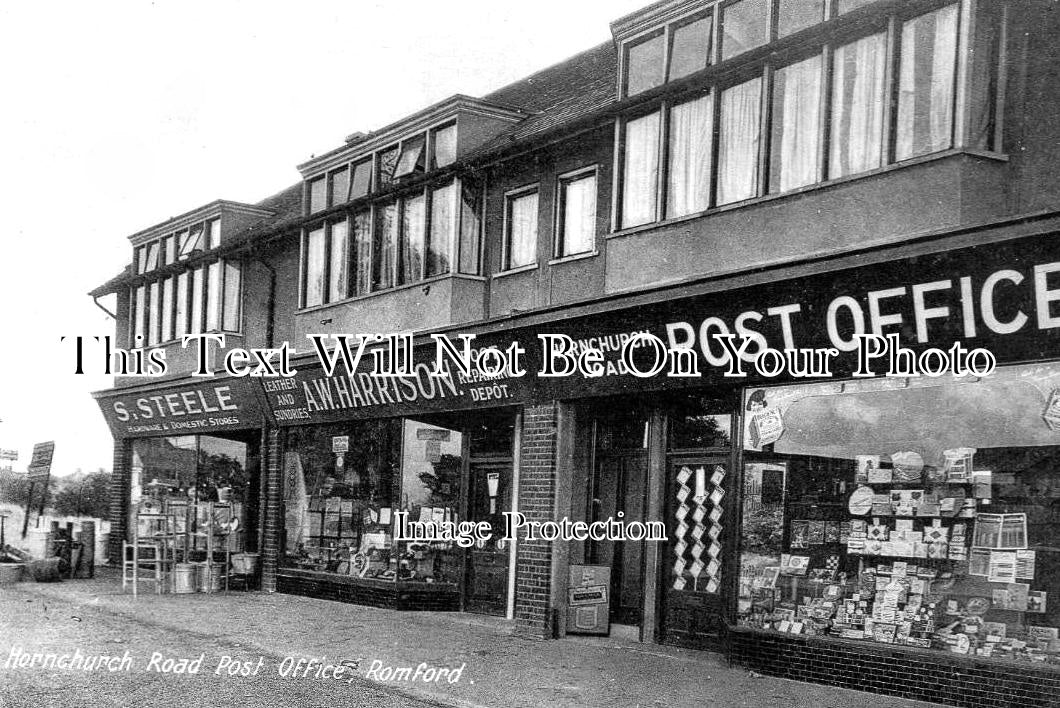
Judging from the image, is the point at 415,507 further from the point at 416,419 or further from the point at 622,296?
the point at 622,296

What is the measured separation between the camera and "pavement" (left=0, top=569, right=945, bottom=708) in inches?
341

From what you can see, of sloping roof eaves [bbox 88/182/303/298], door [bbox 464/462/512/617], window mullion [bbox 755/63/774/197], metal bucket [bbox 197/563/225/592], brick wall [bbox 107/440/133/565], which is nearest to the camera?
window mullion [bbox 755/63/774/197]

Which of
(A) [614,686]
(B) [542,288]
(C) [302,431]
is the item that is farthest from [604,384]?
(C) [302,431]

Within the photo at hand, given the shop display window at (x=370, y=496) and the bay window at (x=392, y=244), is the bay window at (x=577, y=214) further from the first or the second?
the shop display window at (x=370, y=496)

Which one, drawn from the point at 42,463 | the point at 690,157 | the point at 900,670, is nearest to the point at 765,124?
the point at 690,157

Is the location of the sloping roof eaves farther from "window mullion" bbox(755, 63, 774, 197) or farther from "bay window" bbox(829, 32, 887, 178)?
"bay window" bbox(829, 32, 887, 178)

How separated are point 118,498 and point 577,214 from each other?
15263mm

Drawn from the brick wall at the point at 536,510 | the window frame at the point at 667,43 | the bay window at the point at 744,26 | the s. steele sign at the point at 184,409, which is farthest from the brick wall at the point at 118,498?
the bay window at the point at 744,26

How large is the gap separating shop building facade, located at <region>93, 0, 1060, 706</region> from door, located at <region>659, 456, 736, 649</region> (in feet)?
0.11

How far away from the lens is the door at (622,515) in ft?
41.9

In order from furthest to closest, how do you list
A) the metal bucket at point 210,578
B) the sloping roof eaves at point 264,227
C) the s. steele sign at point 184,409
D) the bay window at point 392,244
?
1. the s. steele sign at point 184,409
2. the sloping roof eaves at point 264,227
3. the metal bucket at point 210,578
4. the bay window at point 392,244

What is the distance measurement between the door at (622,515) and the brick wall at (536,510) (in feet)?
2.20

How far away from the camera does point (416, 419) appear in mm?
15992

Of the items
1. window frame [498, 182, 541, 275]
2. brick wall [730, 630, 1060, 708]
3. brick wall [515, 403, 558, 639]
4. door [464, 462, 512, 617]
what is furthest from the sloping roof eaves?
brick wall [730, 630, 1060, 708]
